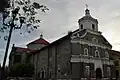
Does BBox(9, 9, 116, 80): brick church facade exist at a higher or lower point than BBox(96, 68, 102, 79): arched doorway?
higher

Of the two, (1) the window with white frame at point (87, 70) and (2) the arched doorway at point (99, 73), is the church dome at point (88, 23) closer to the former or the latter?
(1) the window with white frame at point (87, 70)

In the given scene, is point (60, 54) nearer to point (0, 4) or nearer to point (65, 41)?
point (65, 41)

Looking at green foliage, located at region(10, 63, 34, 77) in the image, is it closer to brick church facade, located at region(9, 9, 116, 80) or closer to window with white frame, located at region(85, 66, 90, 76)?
brick church facade, located at region(9, 9, 116, 80)

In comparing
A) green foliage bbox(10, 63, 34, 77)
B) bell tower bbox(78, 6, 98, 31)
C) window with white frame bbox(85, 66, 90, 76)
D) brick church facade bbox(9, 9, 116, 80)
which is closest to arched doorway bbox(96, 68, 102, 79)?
brick church facade bbox(9, 9, 116, 80)

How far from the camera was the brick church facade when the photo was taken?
32656 millimetres

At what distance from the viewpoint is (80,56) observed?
32719 millimetres

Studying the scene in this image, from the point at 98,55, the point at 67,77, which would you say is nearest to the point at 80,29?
the point at 98,55

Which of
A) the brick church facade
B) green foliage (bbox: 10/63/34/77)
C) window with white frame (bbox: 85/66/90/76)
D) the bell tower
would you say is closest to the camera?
the brick church facade

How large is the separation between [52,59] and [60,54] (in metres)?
2.63

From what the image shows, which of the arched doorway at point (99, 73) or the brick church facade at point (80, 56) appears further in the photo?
the arched doorway at point (99, 73)

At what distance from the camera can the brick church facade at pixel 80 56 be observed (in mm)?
32656

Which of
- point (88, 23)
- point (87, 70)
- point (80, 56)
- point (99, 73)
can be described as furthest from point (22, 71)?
point (88, 23)

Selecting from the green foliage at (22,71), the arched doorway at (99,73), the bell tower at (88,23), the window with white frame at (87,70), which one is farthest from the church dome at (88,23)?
the green foliage at (22,71)

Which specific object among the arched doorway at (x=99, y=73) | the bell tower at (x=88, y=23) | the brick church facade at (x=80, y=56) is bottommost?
the arched doorway at (x=99, y=73)
